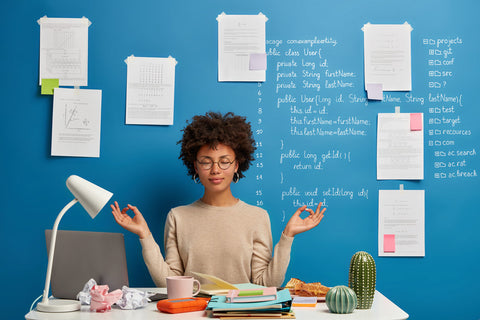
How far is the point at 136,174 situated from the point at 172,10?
31.4 inches

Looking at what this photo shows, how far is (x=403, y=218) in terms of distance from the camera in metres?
2.46

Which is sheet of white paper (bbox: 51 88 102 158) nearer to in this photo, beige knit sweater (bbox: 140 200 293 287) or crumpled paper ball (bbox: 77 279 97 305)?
beige knit sweater (bbox: 140 200 293 287)

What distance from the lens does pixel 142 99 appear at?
246cm

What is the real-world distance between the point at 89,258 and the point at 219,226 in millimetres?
604

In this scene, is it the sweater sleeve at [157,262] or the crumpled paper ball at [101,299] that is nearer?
the crumpled paper ball at [101,299]

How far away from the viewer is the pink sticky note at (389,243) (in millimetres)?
2443

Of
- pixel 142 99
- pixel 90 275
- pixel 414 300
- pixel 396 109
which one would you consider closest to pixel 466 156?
pixel 396 109

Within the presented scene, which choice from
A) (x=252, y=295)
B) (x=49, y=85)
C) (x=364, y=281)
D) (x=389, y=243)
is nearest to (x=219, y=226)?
(x=252, y=295)

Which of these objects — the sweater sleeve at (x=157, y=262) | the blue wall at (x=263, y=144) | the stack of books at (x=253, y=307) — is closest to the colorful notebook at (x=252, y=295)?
the stack of books at (x=253, y=307)

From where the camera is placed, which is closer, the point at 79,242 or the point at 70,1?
the point at 79,242

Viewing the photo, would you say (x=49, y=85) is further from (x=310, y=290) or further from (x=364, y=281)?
(x=364, y=281)

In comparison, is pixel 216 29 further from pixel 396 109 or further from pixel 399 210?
pixel 399 210

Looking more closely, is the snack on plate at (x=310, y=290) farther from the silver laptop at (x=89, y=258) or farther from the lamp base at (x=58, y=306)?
the lamp base at (x=58, y=306)

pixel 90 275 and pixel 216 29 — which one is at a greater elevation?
pixel 216 29
